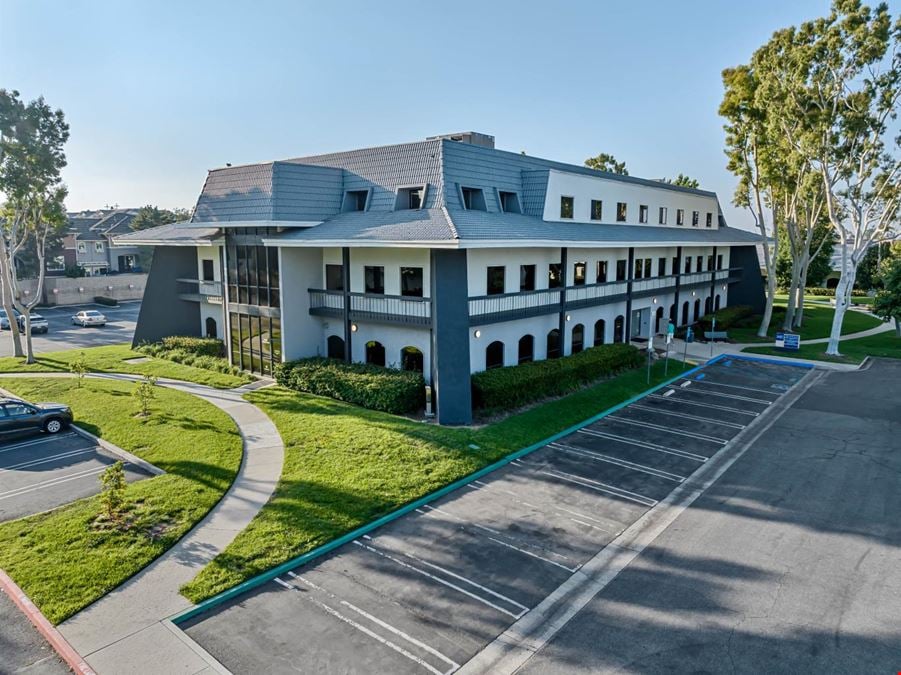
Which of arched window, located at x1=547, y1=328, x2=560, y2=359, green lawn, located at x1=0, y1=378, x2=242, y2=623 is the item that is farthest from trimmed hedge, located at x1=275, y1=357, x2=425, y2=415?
arched window, located at x1=547, y1=328, x2=560, y2=359

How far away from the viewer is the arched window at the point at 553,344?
91.6 feet

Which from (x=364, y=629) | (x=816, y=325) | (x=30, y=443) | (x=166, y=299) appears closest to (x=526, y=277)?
(x=364, y=629)

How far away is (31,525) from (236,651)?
7354mm

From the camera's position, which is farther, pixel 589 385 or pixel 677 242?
pixel 677 242

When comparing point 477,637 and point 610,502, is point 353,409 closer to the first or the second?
point 610,502

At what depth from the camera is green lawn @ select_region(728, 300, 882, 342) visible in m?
40.8

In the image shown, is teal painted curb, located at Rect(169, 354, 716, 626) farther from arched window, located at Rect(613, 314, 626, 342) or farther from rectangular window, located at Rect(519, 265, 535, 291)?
arched window, located at Rect(613, 314, 626, 342)

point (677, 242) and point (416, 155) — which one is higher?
point (416, 155)

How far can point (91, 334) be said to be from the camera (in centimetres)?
4319

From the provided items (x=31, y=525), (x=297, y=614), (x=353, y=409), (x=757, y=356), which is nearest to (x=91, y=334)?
(x=353, y=409)

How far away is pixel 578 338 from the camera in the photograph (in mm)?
29938

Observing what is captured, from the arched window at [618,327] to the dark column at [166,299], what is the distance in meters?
24.3

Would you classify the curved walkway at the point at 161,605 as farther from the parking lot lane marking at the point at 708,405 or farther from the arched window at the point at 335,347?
the parking lot lane marking at the point at 708,405

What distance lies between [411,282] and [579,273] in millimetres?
9958
